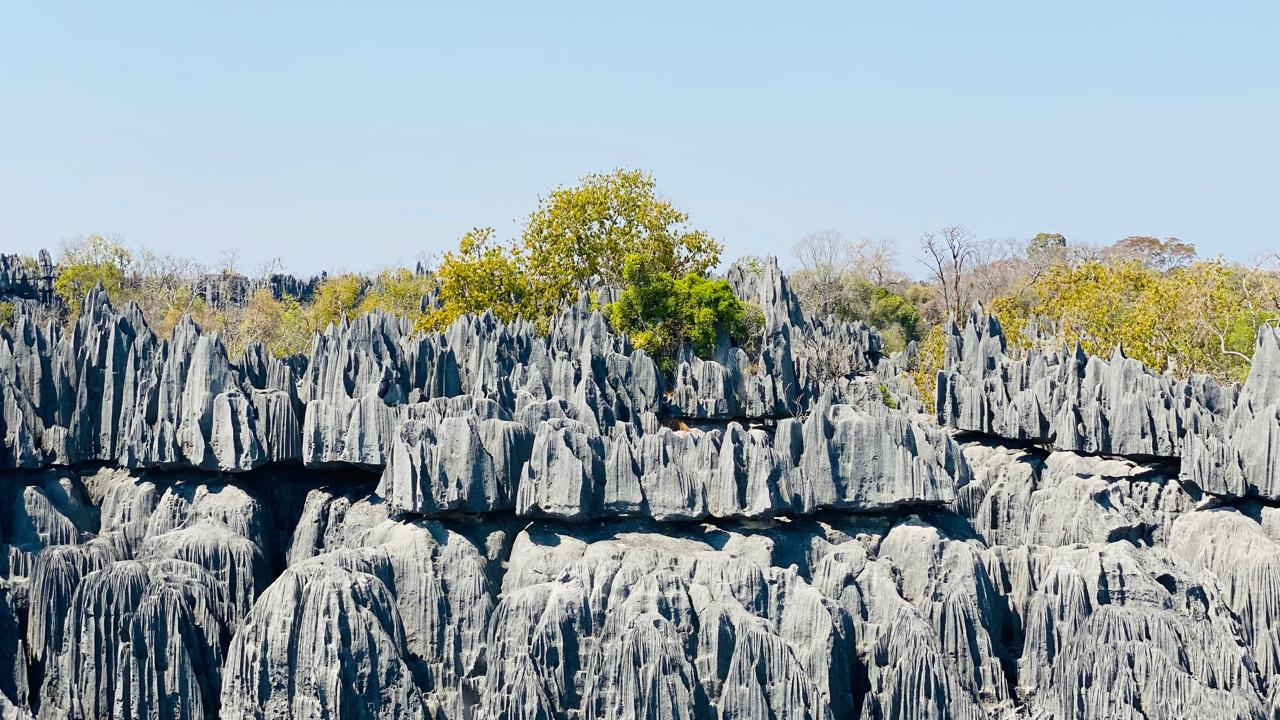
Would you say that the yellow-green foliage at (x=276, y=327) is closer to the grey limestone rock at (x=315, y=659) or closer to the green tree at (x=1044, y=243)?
the grey limestone rock at (x=315, y=659)

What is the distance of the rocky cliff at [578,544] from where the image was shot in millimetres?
20516

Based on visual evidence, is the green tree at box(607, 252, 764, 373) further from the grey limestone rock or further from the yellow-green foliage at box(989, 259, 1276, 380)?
the grey limestone rock

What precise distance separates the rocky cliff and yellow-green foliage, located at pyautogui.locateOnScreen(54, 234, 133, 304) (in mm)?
33197

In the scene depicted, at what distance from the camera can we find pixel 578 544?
76.8 ft

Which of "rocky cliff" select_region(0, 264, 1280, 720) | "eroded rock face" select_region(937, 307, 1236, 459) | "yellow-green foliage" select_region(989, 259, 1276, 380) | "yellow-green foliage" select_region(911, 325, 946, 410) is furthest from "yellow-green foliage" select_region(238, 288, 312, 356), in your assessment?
"yellow-green foliage" select_region(989, 259, 1276, 380)

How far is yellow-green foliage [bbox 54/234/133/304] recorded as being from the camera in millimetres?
62969

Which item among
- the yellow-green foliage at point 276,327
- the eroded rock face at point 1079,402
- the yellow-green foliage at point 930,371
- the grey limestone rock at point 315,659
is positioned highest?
the yellow-green foliage at point 276,327

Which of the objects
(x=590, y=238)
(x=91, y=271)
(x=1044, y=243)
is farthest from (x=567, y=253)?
(x=1044, y=243)

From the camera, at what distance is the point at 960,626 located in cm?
2164

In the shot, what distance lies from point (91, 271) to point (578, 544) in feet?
159

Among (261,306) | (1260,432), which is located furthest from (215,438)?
(261,306)

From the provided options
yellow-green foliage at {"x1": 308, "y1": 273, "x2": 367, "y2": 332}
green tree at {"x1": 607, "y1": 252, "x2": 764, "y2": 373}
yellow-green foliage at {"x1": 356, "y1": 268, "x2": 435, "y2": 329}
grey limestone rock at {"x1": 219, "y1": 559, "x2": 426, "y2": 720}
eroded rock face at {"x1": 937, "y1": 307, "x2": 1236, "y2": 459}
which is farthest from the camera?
yellow-green foliage at {"x1": 356, "y1": 268, "x2": 435, "y2": 329}

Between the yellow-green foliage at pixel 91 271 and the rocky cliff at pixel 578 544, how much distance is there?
33.2m

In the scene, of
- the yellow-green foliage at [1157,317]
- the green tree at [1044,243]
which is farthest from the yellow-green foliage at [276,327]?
the green tree at [1044,243]
